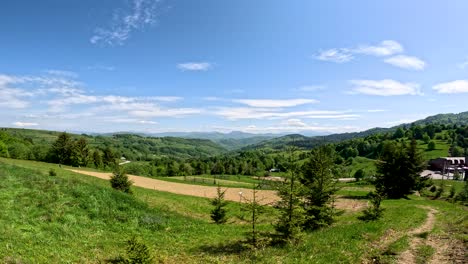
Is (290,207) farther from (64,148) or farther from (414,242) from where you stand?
(64,148)

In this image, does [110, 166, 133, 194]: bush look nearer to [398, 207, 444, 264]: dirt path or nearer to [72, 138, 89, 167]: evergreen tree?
[398, 207, 444, 264]: dirt path

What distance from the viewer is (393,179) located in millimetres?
54812

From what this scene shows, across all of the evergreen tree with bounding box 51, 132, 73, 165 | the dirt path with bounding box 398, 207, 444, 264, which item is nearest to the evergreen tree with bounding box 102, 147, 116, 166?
the evergreen tree with bounding box 51, 132, 73, 165

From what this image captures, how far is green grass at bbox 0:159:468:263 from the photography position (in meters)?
15.5

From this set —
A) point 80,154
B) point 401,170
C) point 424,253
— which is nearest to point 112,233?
point 424,253

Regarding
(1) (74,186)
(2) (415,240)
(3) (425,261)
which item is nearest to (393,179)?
(2) (415,240)

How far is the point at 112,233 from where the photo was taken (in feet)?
65.4

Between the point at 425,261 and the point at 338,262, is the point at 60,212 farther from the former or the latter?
the point at 425,261

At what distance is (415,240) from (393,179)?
40509 mm

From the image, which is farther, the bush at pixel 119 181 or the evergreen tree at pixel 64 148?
the evergreen tree at pixel 64 148

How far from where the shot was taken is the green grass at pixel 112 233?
50.8ft

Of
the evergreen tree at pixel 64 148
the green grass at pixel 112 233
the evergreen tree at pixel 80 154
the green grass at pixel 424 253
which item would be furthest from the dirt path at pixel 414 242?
the evergreen tree at pixel 64 148

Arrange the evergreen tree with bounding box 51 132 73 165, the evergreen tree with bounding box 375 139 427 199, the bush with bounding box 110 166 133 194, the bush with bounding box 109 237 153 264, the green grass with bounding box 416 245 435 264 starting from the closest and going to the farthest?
the bush with bounding box 109 237 153 264
the green grass with bounding box 416 245 435 264
the bush with bounding box 110 166 133 194
the evergreen tree with bounding box 375 139 427 199
the evergreen tree with bounding box 51 132 73 165

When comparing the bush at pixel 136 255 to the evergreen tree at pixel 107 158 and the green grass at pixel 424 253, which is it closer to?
the green grass at pixel 424 253
